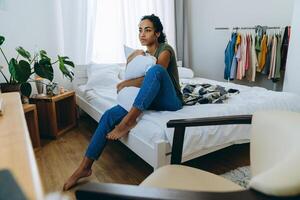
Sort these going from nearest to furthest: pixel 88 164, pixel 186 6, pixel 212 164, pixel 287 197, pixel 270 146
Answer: pixel 287 197
pixel 270 146
pixel 88 164
pixel 212 164
pixel 186 6

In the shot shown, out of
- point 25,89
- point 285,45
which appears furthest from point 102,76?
point 285,45

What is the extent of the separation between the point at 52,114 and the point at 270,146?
222cm

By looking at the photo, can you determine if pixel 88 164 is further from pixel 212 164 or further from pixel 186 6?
pixel 186 6

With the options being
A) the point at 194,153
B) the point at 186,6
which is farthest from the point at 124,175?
the point at 186,6

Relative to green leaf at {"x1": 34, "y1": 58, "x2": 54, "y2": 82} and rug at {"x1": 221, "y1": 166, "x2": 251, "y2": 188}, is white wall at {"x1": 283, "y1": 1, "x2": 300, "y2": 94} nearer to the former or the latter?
rug at {"x1": 221, "y1": 166, "x2": 251, "y2": 188}

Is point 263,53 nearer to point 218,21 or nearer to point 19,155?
point 218,21

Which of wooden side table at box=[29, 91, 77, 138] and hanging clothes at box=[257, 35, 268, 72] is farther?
hanging clothes at box=[257, 35, 268, 72]

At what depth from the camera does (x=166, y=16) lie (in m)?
4.00

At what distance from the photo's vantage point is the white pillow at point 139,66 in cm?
187

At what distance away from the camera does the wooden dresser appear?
50cm

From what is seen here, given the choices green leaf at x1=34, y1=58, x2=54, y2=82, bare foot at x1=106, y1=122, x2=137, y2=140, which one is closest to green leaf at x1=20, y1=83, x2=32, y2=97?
green leaf at x1=34, y1=58, x2=54, y2=82

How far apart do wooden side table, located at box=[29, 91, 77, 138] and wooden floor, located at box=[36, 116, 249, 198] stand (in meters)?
0.14

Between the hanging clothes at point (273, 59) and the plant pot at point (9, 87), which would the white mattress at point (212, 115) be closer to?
the plant pot at point (9, 87)

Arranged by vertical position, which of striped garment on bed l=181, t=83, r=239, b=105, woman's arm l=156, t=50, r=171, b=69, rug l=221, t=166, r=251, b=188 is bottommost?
rug l=221, t=166, r=251, b=188
